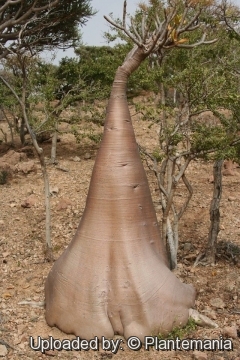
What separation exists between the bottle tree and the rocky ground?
24 centimetres

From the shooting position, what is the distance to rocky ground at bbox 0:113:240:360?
14.5ft

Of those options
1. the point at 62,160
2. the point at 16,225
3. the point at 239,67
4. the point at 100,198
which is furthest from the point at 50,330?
the point at 62,160

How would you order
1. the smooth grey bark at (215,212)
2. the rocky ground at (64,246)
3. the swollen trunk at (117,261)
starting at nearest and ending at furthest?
the swollen trunk at (117,261)
the rocky ground at (64,246)
the smooth grey bark at (215,212)

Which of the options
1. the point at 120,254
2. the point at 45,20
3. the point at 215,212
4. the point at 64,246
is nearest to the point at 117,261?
the point at 120,254

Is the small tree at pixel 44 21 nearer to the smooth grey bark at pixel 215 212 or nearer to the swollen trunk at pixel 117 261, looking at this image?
the smooth grey bark at pixel 215 212

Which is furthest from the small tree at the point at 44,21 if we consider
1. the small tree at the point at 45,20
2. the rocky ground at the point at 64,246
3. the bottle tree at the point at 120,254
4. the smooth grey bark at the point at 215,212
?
the bottle tree at the point at 120,254

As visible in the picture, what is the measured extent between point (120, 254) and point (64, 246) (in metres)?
3.37

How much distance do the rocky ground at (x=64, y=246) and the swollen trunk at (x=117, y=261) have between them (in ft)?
0.76

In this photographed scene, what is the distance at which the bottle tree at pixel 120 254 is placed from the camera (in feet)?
13.9

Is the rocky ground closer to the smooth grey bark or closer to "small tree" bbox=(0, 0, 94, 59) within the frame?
the smooth grey bark

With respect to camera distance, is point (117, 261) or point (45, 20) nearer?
point (117, 261)

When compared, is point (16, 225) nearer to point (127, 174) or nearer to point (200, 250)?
point (200, 250)

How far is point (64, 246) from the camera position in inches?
295

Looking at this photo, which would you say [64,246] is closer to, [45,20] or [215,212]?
[215,212]
